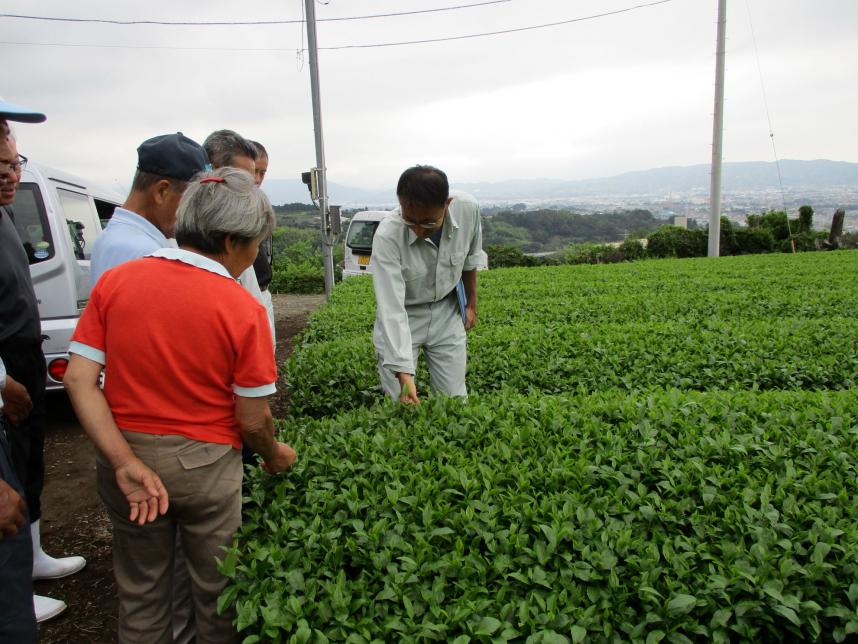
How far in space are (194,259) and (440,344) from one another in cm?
190

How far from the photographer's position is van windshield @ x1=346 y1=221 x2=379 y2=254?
52.9ft

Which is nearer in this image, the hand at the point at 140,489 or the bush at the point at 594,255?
the hand at the point at 140,489

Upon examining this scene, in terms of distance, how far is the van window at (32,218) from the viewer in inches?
214

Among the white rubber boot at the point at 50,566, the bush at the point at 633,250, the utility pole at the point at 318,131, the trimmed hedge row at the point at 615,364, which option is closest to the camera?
the white rubber boot at the point at 50,566

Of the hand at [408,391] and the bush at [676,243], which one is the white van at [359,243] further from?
the hand at [408,391]

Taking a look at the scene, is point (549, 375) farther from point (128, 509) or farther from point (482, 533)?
point (128, 509)

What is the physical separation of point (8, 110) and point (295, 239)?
21.1 metres

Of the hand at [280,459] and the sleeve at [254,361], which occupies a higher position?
the sleeve at [254,361]

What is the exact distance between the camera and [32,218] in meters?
5.50

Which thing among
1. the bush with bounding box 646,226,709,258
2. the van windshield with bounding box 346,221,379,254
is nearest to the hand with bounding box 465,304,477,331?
the van windshield with bounding box 346,221,379,254

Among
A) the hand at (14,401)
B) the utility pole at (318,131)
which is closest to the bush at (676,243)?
the utility pole at (318,131)

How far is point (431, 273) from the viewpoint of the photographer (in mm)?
3445

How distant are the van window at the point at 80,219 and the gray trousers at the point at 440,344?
13.4 feet

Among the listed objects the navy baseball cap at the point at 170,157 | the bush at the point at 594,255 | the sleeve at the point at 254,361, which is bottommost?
the bush at the point at 594,255
